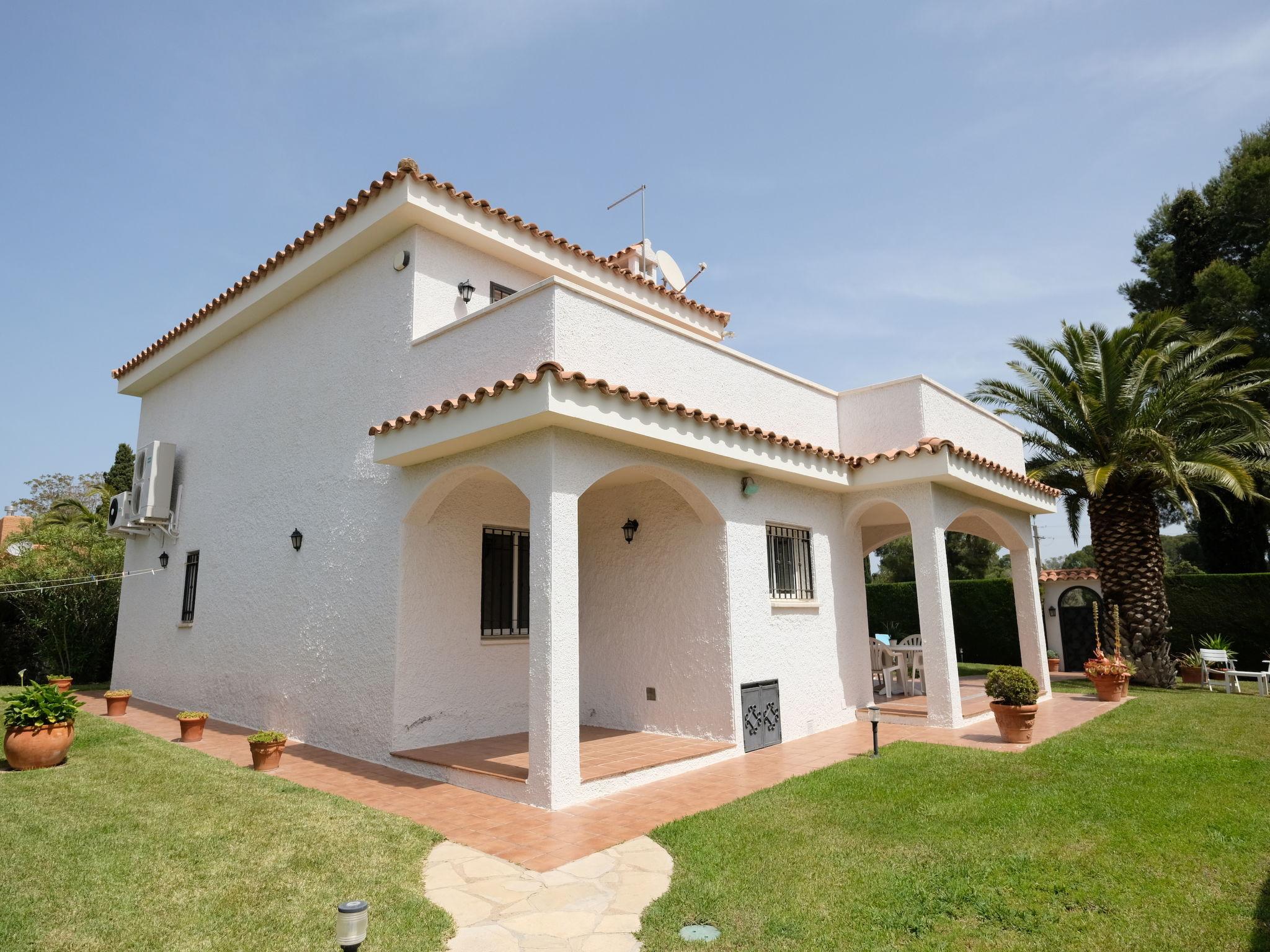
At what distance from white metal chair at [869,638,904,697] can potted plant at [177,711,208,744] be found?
10892 mm

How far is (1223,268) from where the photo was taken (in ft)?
75.0

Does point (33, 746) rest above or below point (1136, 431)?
below

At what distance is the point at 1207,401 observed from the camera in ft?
52.9

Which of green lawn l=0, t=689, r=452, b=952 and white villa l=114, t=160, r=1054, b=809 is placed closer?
green lawn l=0, t=689, r=452, b=952

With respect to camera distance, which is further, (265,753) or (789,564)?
(789,564)

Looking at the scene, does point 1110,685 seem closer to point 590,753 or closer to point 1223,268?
point 590,753

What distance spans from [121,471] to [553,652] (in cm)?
2757

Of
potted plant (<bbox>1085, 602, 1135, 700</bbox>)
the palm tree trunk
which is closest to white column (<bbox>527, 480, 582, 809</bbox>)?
potted plant (<bbox>1085, 602, 1135, 700</bbox>)

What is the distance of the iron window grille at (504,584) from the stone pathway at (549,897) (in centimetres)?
430

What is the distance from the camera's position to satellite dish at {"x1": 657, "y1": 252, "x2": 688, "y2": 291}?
15.1 m

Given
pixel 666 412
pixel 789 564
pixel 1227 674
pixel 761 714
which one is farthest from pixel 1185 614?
pixel 666 412

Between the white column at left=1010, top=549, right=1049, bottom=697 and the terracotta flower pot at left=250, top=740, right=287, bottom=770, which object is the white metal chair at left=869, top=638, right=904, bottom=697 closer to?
the white column at left=1010, top=549, right=1049, bottom=697

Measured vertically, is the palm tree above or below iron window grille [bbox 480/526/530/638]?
above

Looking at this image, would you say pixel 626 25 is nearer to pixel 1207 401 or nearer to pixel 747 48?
pixel 747 48
